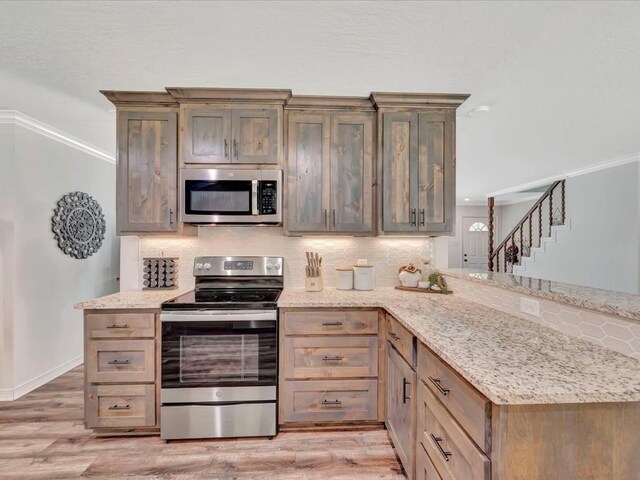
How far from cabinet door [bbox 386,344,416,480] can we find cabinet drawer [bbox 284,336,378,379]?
0.53ft

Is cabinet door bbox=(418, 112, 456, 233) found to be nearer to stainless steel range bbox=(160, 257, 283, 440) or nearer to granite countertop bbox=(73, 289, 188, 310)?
stainless steel range bbox=(160, 257, 283, 440)

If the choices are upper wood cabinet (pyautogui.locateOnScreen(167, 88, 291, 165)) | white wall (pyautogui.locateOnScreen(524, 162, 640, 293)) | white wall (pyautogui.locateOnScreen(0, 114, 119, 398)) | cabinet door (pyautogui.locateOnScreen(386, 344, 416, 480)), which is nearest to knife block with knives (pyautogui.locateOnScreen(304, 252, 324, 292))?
cabinet door (pyautogui.locateOnScreen(386, 344, 416, 480))

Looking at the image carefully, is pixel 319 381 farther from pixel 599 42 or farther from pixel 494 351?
pixel 599 42

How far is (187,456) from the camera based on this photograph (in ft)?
6.70

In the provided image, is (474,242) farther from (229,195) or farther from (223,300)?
(223,300)

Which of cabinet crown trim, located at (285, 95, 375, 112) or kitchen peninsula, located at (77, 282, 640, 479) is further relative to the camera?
cabinet crown trim, located at (285, 95, 375, 112)

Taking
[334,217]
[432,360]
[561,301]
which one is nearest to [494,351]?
[432,360]

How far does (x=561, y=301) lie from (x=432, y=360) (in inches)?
27.7

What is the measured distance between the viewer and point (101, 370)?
7.07ft

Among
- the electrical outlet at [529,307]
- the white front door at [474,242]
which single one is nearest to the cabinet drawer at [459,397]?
the electrical outlet at [529,307]

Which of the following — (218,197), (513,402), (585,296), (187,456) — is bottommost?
(187,456)

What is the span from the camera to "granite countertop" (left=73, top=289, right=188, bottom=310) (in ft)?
6.98

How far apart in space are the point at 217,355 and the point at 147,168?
161cm

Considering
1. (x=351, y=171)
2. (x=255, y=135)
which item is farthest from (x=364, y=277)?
(x=255, y=135)
